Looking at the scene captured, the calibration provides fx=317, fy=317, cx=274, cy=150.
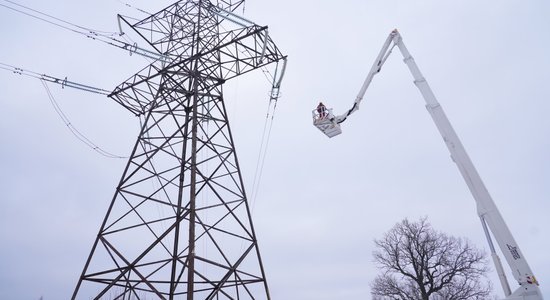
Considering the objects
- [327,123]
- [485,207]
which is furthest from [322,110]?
[485,207]

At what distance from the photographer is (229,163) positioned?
1110 centimetres

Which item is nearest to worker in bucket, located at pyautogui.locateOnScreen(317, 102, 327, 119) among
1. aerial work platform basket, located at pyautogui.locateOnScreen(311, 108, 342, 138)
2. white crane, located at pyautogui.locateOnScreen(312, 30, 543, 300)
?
aerial work platform basket, located at pyautogui.locateOnScreen(311, 108, 342, 138)

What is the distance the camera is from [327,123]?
10.7 meters

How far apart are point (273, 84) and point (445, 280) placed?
20.1 m

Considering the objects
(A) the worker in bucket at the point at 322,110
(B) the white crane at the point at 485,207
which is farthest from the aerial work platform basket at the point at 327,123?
(B) the white crane at the point at 485,207

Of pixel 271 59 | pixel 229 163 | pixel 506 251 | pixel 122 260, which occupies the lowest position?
pixel 506 251

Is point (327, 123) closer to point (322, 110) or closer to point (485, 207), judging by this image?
point (322, 110)

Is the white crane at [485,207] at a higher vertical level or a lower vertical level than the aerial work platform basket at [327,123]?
lower

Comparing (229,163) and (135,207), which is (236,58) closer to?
(229,163)

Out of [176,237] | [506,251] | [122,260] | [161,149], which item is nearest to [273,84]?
[161,149]

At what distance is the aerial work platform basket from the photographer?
10.7 metres

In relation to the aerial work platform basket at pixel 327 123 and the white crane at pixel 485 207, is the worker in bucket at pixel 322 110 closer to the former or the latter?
the aerial work platform basket at pixel 327 123

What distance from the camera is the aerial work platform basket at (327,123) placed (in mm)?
10688

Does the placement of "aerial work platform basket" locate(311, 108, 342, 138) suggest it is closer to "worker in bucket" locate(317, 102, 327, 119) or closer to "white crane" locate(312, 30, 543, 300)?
"worker in bucket" locate(317, 102, 327, 119)
